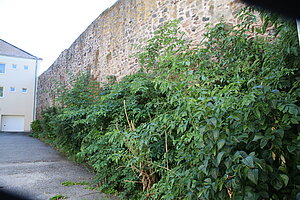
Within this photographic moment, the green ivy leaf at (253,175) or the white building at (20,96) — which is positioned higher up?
the white building at (20,96)

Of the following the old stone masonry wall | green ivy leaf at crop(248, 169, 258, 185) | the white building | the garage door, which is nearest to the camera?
green ivy leaf at crop(248, 169, 258, 185)

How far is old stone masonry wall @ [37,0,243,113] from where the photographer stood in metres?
4.02

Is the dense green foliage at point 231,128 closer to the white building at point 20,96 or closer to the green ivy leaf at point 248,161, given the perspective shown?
the green ivy leaf at point 248,161

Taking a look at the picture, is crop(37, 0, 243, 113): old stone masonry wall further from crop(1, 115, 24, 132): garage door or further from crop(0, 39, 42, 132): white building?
crop(1, 115, 24, 132): garage door

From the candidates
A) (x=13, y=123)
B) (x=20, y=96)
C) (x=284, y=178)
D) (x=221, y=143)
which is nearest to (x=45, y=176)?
A: (x=221, y=143)

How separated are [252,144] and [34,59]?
19853 mm

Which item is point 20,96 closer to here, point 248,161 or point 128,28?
point 128,28

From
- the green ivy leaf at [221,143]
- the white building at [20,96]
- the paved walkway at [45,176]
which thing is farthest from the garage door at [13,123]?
the green ivy leaf at [221,143]

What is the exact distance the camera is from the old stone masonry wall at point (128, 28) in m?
4.02

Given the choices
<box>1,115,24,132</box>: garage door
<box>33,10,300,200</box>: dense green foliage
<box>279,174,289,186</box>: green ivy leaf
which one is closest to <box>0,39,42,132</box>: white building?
<box>1,115,24,132</box>: garage door

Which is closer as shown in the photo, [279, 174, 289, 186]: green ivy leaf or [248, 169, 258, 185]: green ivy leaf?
[248, 169, 258, 185]: green ivy leaf

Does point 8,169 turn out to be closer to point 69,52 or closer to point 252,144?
point 252,144

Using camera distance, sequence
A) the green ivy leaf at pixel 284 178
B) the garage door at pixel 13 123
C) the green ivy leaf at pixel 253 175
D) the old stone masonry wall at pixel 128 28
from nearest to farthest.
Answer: the green ivy leaf at pixel 253 175 → the green ivy leaf at pixel 284 178 → the old stone masonry wall at pixel 128 28 → the garage door at pixel 13 123

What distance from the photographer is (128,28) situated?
19.9 ft
